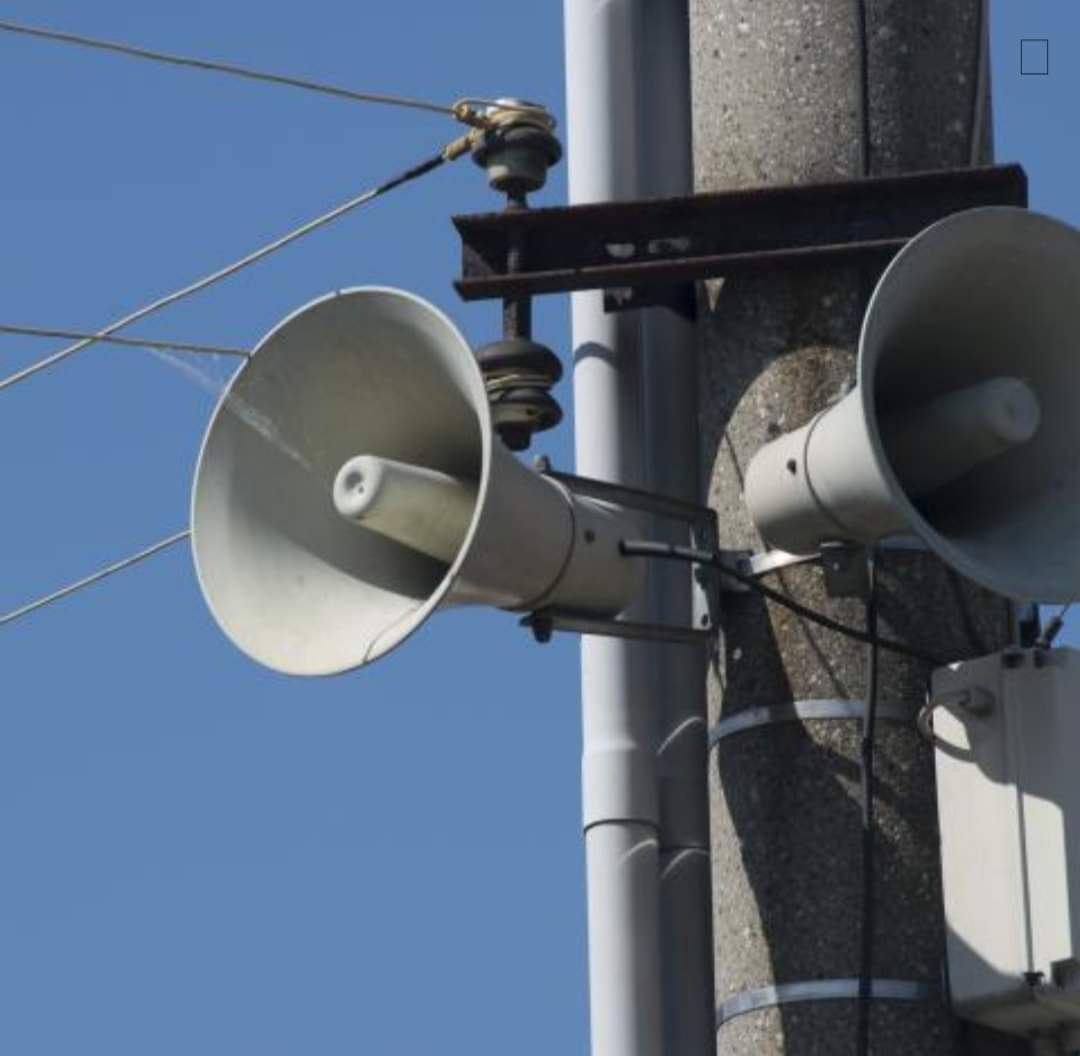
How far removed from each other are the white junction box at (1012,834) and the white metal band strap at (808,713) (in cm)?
9

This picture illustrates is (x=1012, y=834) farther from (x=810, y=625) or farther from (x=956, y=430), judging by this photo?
(x=956, y=430)

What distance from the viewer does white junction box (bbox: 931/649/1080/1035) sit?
658cm

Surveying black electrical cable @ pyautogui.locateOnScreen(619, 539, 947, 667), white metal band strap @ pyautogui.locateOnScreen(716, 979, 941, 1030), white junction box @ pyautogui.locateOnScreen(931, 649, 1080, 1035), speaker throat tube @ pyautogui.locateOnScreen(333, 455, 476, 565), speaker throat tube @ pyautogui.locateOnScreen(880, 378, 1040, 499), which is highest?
speaker throat tube @ pyautogui.locateOnScreen(880, 378, 1040, 499)

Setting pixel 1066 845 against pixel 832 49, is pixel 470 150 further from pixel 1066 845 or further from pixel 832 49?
pixel 1066 845

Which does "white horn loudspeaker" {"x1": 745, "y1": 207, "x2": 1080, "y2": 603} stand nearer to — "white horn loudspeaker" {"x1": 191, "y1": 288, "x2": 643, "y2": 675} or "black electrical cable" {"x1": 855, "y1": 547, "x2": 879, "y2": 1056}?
"black electrical cable" {"x1": 855, "y1": 547, "x2": 879, "y2": 1056}

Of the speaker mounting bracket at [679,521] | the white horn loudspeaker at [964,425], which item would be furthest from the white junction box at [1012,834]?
the speaker mounting bracket at [679,521]

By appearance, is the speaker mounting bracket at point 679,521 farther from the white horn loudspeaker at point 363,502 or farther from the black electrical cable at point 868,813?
the black electrical cable at point 868,813

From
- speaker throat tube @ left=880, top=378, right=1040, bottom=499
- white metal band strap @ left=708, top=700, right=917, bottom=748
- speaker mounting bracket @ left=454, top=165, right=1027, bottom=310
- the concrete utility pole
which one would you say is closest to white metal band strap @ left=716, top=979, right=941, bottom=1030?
the concrete utility pole

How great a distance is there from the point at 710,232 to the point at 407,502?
801 millimetres

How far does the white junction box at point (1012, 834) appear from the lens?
6578mm

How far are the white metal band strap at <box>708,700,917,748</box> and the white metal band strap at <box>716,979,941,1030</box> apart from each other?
42 centimetres

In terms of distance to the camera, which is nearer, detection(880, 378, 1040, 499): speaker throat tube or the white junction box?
the white junction box

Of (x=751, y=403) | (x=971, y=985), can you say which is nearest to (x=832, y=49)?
(x=751, y=403)

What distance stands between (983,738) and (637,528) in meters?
0.62
